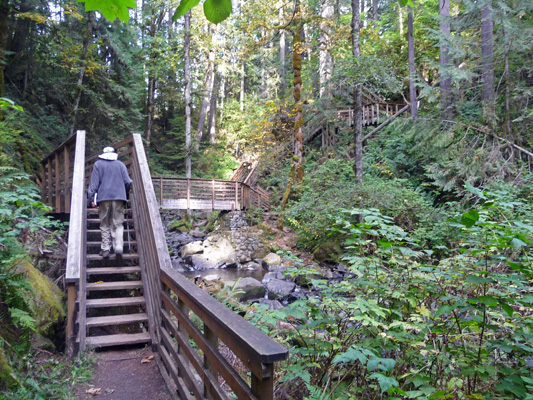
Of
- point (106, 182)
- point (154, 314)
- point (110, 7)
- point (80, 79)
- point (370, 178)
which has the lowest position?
point (154, 314)

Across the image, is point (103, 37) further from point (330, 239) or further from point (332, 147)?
point (330, 239)

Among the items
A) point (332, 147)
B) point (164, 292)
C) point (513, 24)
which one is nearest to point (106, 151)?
point (164, 292)

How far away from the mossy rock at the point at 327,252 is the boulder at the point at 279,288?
2606 millimetres

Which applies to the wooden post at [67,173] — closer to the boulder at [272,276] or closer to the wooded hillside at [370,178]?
the wooded hillside at [370,178]

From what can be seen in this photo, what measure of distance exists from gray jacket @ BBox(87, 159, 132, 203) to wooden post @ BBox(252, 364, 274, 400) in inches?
164

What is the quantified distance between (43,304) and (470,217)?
444 cm

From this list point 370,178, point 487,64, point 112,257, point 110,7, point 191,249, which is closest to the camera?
point 110,7

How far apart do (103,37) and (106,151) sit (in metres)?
13.7

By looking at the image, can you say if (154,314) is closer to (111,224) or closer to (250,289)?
(111,224)

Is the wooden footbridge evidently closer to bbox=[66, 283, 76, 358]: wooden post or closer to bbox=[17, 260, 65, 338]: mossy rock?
bbox=[66, 283, 76, 358]: wooden post

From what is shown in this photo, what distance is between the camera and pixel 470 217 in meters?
1.90

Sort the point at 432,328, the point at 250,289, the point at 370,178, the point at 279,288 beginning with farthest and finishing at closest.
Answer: the point at 370,178, the point at 279,288, the point at 250,289, the point at 432,328

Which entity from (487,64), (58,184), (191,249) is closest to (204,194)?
(191,249)

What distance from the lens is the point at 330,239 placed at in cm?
1223
